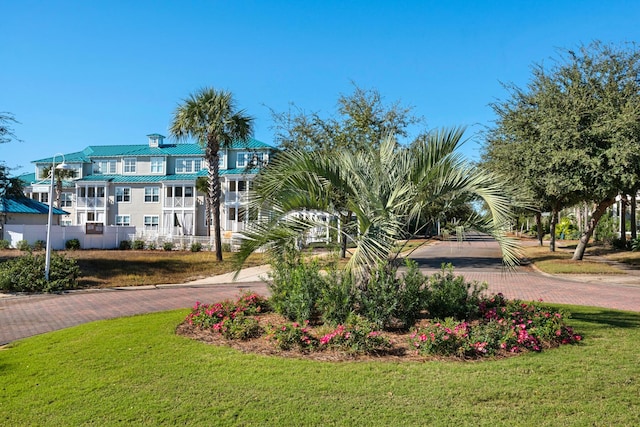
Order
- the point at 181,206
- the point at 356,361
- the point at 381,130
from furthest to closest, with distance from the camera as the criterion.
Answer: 1. the point at 181,206
2. the point at 381,130
3. the point at 356,361

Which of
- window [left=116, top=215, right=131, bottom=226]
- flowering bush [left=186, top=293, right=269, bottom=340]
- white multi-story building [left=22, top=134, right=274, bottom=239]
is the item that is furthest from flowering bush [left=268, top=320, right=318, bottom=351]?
window [left=116, top=215, right=131, bottom=226]

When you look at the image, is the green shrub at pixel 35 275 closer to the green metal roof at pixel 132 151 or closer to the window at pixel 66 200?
the green metal roof at pixel 132 151

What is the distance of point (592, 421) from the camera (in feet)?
14.8

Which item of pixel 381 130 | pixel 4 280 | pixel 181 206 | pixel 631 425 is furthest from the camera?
pixel 181 206

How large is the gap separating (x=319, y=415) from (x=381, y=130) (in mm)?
20781

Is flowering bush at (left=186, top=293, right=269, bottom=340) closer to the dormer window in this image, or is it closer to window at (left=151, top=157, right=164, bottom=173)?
window at (left=151, top=157, right=164, bottom=173)

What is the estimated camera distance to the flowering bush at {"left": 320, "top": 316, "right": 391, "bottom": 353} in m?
6.66

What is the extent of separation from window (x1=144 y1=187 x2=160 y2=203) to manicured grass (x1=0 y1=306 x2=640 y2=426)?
140 feet

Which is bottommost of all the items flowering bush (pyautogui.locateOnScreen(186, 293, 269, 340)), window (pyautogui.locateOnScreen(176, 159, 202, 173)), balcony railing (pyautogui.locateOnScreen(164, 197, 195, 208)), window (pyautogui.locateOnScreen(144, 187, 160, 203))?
flowering bush (pyautogui.locateOnScreen(186, 293, 269, 340))

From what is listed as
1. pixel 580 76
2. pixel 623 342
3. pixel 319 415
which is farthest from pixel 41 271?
pixel 580 76

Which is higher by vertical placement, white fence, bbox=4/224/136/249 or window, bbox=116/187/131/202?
window, bbox=116/187/131/202

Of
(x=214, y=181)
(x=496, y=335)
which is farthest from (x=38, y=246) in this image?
(x=496, y=335)

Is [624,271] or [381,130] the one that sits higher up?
[381,130]

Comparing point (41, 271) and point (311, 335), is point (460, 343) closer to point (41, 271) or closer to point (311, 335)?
point (311, 335)
